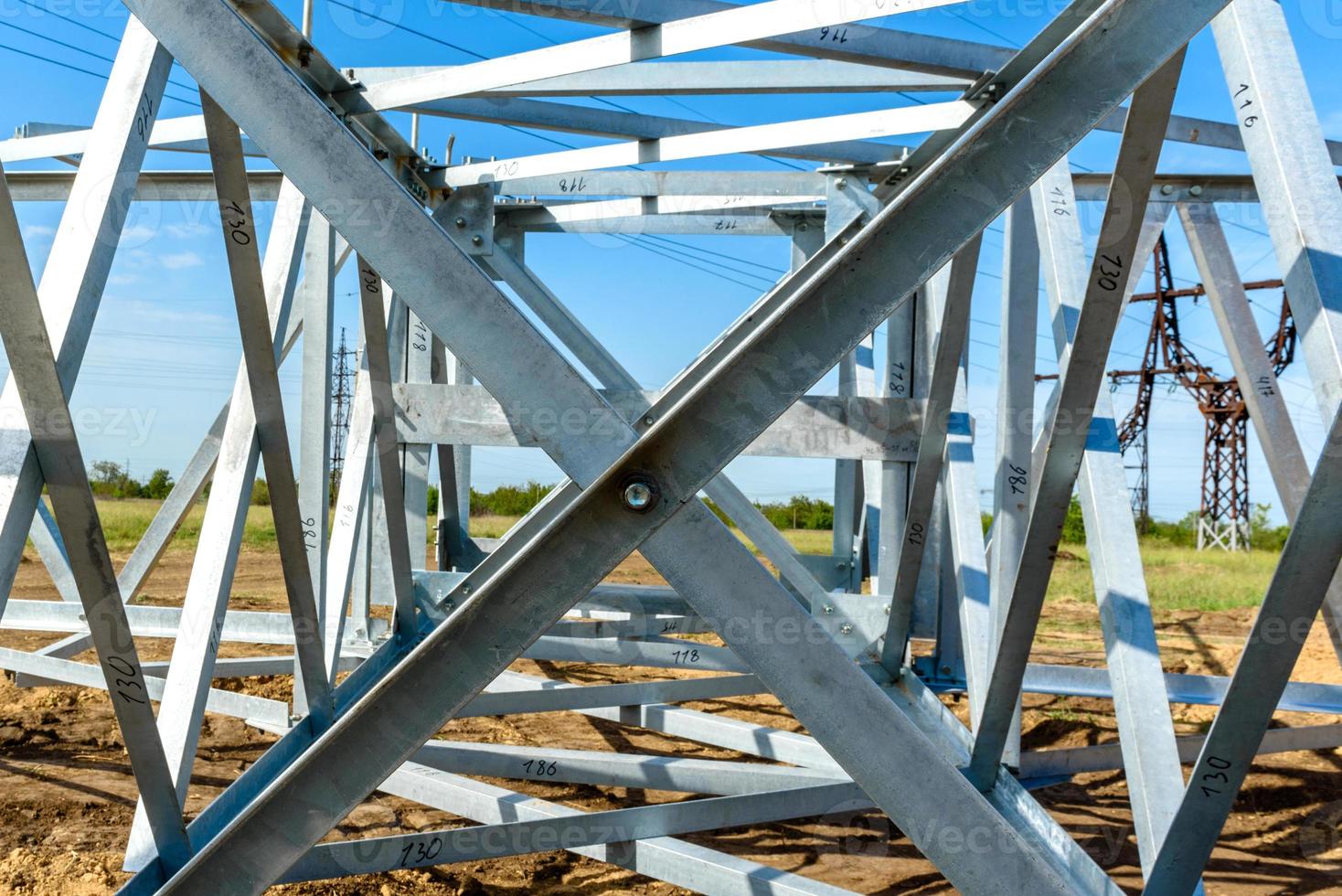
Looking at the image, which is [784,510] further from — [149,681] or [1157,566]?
[149,681]

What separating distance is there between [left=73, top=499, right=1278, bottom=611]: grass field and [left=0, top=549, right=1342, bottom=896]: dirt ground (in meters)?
8.51

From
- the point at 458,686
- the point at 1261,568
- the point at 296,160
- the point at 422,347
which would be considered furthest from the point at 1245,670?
the point at 1261,568

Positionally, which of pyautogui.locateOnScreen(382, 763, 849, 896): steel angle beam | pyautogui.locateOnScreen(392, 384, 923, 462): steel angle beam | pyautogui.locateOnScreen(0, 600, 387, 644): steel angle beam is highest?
pyautogui.locateOnScreen(392, 384, 923, 462): steel angle beam

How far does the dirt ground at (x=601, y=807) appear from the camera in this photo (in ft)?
21.1

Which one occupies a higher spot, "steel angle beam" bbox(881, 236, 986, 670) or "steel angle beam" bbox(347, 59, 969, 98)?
"steel angle beam" bbox(347, 59, 969, 98)

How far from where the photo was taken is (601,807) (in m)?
8.00

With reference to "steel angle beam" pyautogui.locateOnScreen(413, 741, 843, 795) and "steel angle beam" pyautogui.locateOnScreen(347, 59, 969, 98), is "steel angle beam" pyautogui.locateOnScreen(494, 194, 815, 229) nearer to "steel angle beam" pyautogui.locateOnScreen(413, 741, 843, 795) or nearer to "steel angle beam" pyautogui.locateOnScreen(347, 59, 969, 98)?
"steel angle beam" pyautogui.locateOnScreen(347, 59, 969, 98)

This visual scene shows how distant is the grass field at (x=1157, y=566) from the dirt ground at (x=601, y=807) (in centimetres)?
851

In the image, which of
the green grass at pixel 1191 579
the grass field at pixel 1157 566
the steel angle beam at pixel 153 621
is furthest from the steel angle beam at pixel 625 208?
the green grass at pixel 1191 579

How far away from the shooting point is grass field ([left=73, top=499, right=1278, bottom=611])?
23.5 m

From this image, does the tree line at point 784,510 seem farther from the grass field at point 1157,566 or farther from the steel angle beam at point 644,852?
the steel angle beam at point 644,852

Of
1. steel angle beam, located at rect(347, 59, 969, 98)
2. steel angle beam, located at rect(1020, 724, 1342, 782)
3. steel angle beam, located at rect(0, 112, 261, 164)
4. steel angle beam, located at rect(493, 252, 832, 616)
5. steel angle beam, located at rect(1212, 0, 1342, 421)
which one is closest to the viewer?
steel angle beam, located at rect(1212, 0, 1342, 421)

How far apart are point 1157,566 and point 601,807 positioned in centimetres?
2651

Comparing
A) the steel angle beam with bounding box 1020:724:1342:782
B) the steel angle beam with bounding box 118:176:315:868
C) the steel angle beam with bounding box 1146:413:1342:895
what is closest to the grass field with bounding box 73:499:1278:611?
the steel angle beam with bounding box 1020:724:1342:782
